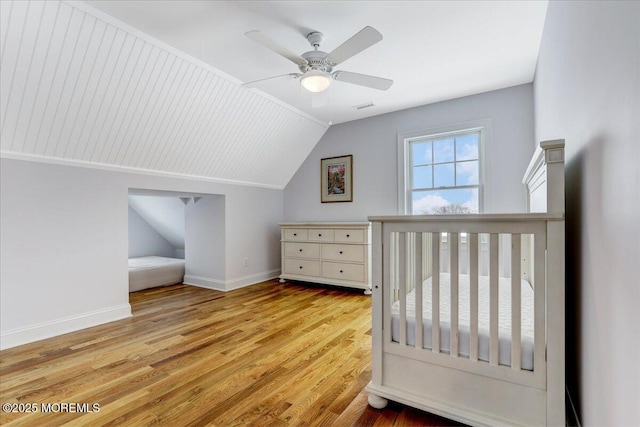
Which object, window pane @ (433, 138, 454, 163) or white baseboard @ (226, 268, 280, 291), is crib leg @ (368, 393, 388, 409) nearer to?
white baseboard @ (226, 268, 280, 291)

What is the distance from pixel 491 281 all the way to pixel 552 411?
1.77ft

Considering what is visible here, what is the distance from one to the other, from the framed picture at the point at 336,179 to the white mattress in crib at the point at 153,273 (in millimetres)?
2551

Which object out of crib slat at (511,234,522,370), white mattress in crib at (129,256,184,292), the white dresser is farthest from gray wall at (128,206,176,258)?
crib slat at (511,234,522,370)

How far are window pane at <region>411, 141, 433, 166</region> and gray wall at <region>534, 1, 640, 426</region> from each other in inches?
97.2

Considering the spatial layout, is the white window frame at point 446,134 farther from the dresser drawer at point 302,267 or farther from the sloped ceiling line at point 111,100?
the sloped ceiling line at point 111,100

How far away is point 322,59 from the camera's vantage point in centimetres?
231

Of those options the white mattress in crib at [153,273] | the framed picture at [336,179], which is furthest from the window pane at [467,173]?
the white mattress in crib at [153,273]

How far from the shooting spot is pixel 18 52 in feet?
6.74

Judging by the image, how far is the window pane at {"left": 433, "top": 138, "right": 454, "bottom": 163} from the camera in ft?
13.0

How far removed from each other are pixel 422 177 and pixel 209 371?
3388 millimetres

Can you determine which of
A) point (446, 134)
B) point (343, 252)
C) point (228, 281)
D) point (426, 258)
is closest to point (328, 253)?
point (343, 252)

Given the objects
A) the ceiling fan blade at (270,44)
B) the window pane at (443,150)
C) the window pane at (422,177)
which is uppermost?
the ceiling fan blade at (270,44)

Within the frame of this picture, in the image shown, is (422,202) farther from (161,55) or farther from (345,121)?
(161,55)

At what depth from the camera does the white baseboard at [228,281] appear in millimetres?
4316
